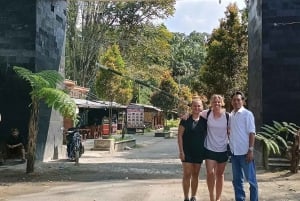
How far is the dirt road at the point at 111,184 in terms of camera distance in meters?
9.19

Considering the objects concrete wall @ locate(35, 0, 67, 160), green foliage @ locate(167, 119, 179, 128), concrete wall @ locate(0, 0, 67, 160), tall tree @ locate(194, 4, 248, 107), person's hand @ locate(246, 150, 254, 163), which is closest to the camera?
person's hand @ locate(246, 150, 254, 163)

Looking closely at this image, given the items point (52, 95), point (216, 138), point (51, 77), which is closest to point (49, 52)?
point (51, 77)

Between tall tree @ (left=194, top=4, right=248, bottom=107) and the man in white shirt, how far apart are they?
17.1 m

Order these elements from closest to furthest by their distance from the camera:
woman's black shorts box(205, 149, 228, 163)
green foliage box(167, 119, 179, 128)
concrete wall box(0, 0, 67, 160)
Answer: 1. woman's black shorts box(205, 149, 228, 163)
2. concrete wall box(0, 0, 67, 160)
3. green foliage box(167, 119, 179, 128)

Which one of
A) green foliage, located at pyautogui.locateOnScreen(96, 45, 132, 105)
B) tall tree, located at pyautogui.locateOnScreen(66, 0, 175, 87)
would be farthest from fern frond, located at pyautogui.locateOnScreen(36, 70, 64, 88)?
tall tree, located at pyautogui.locateOnScreen(66, 0, 175, 87)

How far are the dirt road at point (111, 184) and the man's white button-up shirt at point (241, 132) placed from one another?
5.67 feet

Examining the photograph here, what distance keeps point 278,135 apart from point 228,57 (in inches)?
481

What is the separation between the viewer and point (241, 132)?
7.42 m

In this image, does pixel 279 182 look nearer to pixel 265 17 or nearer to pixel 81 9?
pixel 265 17

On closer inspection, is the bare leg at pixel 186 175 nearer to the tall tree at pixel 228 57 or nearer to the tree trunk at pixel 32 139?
the tree trunk at pixel 32 139

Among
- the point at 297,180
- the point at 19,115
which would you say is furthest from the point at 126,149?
the point at 297,180

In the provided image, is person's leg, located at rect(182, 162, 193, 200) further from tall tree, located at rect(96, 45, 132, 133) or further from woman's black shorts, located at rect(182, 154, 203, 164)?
tall tree, located at rect(96, 45, 132, 133)

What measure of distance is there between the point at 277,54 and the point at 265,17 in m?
1.09

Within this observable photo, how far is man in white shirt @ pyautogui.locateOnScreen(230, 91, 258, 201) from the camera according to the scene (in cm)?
739
